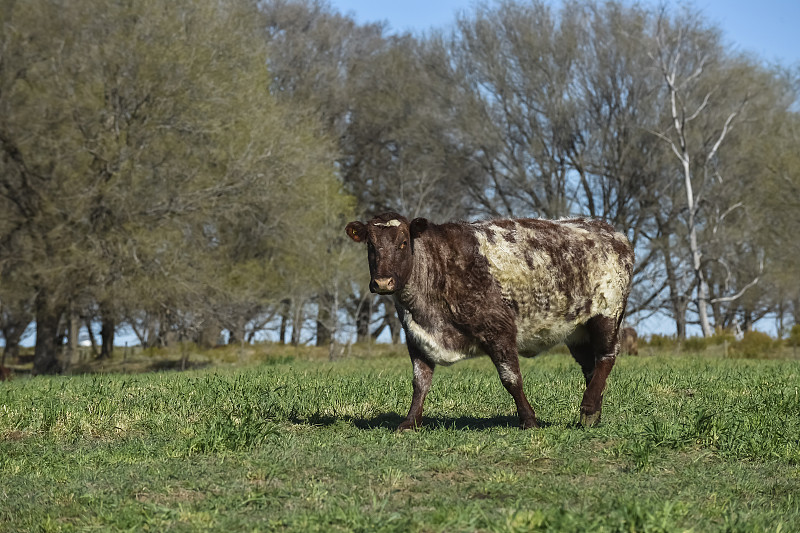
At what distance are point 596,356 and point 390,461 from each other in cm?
339

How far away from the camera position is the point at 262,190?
28.9m

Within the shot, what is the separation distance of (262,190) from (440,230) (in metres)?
19.9

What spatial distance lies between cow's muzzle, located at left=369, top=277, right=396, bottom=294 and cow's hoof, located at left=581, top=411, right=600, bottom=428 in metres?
2.34

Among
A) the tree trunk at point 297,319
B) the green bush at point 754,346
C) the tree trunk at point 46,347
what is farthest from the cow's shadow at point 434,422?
the tree trunk at point 297,319

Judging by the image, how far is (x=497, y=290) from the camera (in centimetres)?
927

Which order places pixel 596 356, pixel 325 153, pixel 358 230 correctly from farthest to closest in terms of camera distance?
pixel 325 153, pixel 596 356, pixel 358 230

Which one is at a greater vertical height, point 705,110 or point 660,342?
point 705,110

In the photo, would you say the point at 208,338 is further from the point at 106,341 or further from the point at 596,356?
the point at 596,356

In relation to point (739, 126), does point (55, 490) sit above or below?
below

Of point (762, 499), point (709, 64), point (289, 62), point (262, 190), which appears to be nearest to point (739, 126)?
point (709, 64)

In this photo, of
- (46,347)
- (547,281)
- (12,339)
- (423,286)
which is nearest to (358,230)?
(423,286)

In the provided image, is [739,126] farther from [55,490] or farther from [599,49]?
[55,490]

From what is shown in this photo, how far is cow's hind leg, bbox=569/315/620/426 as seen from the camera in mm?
9453

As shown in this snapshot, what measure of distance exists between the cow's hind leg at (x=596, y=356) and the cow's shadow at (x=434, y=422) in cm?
45
